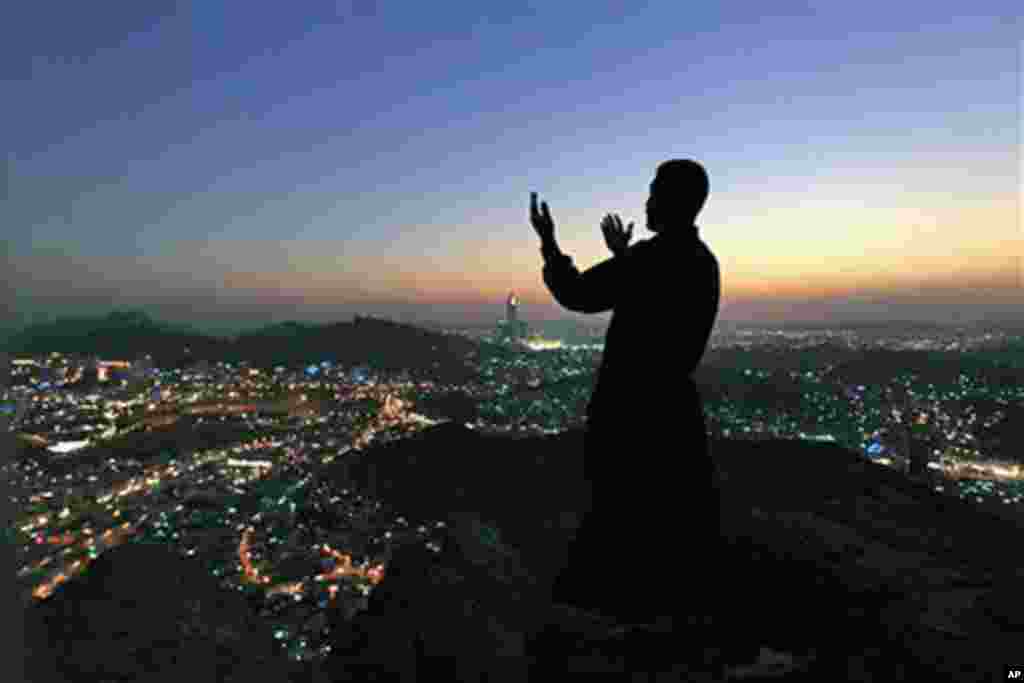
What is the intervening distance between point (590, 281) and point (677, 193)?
0.80m

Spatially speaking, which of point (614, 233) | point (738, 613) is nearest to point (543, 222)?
point (614, 233)

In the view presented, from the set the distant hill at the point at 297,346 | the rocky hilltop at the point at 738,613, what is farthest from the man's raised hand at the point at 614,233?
the distant hill at the point at 297,346

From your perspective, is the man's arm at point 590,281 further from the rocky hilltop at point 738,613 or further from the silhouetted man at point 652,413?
the rocky hilltop at point 738,613

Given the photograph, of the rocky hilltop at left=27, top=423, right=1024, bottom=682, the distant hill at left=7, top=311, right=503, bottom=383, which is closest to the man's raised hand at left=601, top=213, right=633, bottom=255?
the rocky hilltop at left=27, top=423, right=1024, bottom=682

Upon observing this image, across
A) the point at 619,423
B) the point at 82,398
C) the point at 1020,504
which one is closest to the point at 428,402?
the point at 82,398

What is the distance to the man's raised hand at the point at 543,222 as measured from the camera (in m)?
3.16

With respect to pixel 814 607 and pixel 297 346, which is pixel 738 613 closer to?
pixel 814 607

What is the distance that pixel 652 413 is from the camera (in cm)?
309

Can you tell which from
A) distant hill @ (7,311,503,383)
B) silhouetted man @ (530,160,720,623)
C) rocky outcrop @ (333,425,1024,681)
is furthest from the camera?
distant hill @ (7,311,503,383)

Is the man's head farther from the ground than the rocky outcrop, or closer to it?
farther from the ground

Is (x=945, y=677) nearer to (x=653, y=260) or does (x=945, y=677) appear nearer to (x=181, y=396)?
(x=653, y=260)

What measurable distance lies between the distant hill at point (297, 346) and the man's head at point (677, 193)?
92328 millimetres

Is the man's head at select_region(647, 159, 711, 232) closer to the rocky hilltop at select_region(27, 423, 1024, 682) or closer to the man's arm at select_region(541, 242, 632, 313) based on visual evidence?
the man's arm at select_region(541, 242, 632, 313)

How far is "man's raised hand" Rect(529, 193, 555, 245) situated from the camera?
10.4 feet
